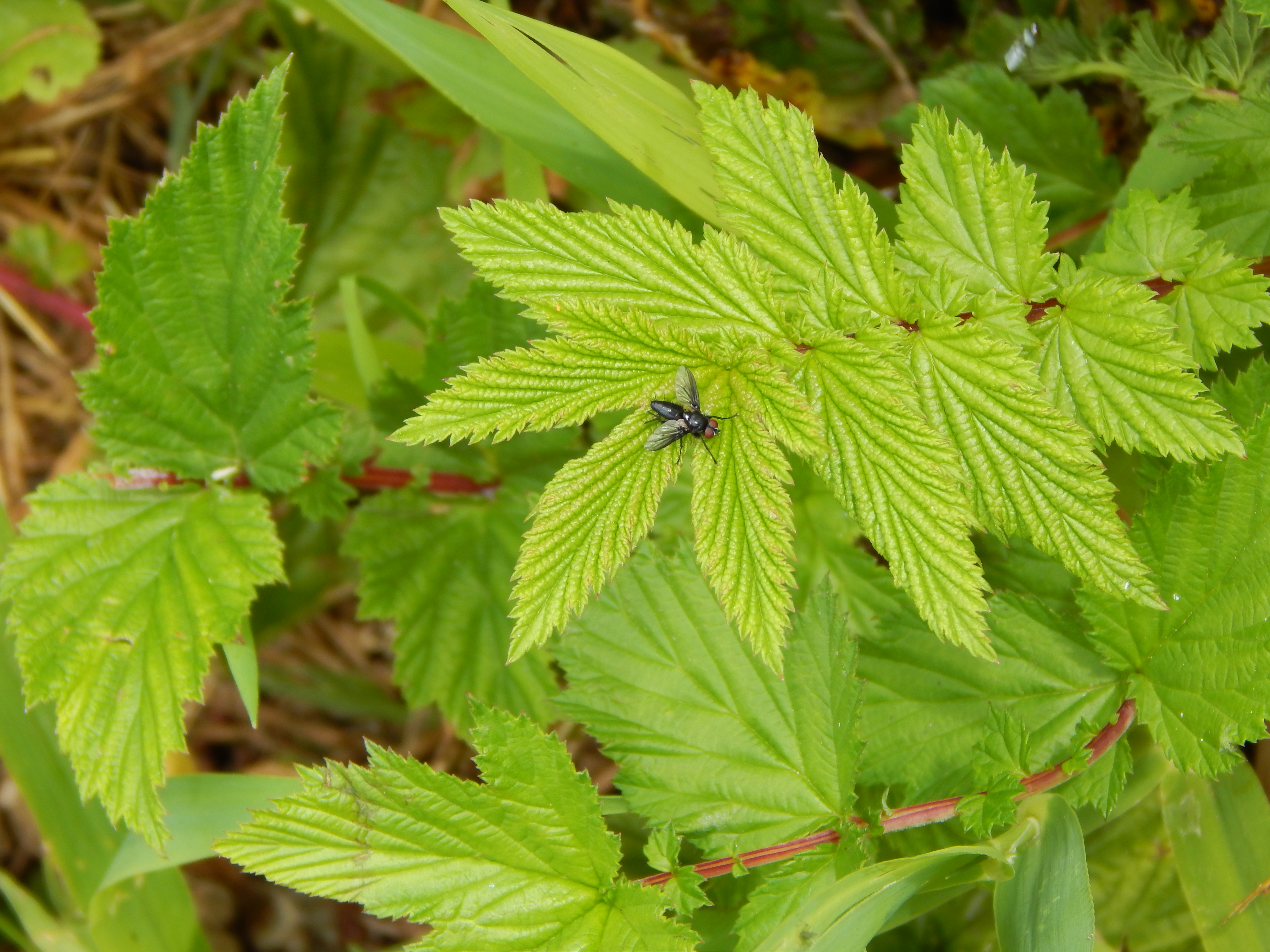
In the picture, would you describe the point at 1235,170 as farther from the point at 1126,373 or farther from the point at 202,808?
the point at 202,808

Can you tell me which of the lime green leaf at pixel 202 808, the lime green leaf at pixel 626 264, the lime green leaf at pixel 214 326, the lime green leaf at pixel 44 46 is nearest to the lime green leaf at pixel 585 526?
the lime green leaf at pixel 626 264

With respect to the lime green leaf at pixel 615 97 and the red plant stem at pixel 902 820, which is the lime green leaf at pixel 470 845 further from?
the lime green leaf at pixel 615 97

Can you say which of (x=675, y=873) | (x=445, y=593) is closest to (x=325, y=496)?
(x=445, y=593)

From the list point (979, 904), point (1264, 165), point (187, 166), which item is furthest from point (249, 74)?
point (979, 904)

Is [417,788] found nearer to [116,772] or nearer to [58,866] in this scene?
[116,772]

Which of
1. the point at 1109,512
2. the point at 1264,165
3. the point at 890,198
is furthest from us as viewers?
the point at 890,198
